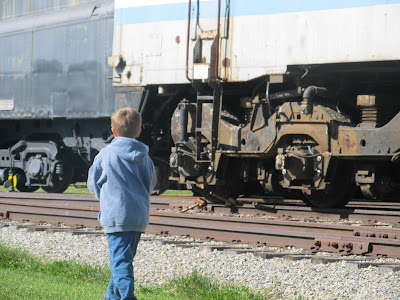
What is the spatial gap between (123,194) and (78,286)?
1.54m

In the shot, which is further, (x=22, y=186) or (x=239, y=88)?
(x=22, y=186)

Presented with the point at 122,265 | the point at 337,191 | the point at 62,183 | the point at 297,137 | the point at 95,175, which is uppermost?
the point at 297,137

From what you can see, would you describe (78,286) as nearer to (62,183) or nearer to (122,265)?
(122,265)

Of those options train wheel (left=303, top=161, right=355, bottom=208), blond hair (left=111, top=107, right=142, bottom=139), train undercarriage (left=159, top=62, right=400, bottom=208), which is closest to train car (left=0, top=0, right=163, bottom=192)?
train undercarriage (left=159, top=62, right=400, bottom=208)

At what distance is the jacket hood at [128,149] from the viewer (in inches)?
173

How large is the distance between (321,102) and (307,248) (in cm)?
267

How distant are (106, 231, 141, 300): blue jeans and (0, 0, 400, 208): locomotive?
5353mm

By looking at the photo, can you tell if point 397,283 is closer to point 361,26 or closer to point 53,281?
point 53,281

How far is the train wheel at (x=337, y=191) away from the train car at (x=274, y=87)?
21mm

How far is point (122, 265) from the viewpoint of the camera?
4.33 metres

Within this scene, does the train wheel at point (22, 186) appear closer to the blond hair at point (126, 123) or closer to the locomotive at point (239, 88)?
the locomotive at point (239, 88)

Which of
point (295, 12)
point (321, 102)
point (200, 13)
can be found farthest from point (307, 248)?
point (200, 13)

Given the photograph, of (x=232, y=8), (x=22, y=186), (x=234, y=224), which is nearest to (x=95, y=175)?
(x=234, y=224)

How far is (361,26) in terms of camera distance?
28.8 ft
